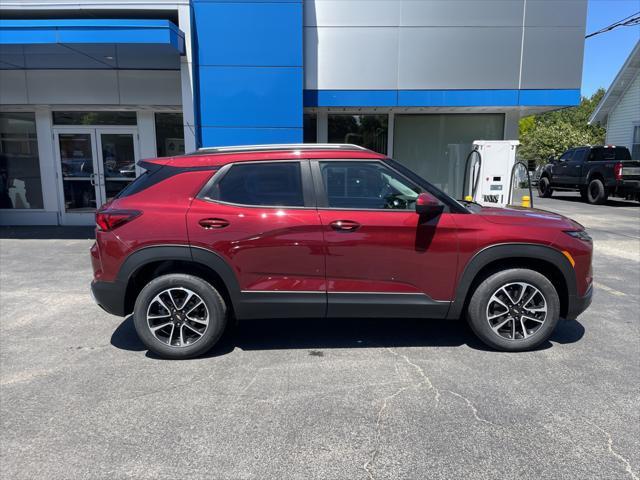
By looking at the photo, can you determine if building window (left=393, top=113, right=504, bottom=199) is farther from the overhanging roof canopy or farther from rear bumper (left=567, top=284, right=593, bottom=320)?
rear bumper (left=567, top=284, right=593, bottom=320)

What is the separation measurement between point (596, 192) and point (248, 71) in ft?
50.4

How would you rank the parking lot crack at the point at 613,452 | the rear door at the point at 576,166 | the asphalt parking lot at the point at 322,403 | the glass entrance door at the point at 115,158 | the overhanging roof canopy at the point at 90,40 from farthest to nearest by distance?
the rear door at the point at 576,166 → the glass entrance door at the point at 115,158 → the overhanging roof canopy at the point at 90,40 → the asphalt parking lot at the point at 322,403 → the parking lot crack at the point at 613,452

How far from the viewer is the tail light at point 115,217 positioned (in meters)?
3.83

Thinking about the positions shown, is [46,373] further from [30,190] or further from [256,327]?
[30,190]

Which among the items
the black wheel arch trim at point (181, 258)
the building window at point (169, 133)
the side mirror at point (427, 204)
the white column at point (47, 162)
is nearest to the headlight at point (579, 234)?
the side mirror at point (427, 204)

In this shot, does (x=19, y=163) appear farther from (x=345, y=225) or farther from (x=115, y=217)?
(x=345, y=225)

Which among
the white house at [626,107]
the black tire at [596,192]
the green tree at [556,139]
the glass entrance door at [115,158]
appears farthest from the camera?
the green tree at [556,139]

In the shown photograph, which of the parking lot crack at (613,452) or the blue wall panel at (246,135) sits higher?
the blue wall panel at (246,135)

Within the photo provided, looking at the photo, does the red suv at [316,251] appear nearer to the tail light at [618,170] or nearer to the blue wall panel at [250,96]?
the blue wall panel at [250,96]

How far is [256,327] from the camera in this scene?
15.9 ft

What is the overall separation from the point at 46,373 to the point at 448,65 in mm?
8795

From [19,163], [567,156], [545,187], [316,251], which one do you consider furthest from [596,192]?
[19,163]

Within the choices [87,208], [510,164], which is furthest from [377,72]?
[87,208]

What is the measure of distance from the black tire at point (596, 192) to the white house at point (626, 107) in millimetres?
6247
